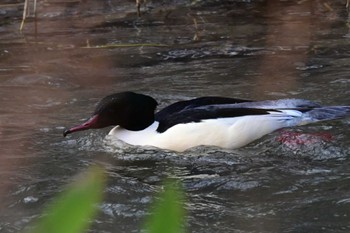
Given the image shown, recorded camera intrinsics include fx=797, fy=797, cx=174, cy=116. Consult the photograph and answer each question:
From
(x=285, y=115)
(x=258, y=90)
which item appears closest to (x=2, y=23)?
(x=258, y=90)

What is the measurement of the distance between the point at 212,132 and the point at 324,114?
97cm

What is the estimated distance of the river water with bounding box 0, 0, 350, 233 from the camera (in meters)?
4.41

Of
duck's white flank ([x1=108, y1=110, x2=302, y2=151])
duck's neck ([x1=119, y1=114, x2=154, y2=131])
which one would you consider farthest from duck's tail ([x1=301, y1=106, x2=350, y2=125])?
duck's neck ([x1=119, y1=114, x2=154, y2=131])

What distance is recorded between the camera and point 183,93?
7.17 metres

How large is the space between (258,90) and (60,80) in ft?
6.58

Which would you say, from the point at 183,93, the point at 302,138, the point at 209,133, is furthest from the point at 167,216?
the point at 183,93

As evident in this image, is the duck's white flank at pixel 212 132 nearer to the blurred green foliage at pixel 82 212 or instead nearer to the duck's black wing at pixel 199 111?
the duck's black wing at pixel 199 111

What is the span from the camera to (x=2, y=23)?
10.6 metres

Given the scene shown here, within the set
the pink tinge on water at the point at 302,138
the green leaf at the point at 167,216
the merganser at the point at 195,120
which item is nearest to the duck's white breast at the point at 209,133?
the merganser at the point at 195,120

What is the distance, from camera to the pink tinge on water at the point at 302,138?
212 inches

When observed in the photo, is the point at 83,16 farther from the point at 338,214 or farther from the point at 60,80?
the point at 338,214

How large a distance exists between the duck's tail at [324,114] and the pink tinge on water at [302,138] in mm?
302

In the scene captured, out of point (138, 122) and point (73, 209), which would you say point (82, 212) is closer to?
point (73, 209)

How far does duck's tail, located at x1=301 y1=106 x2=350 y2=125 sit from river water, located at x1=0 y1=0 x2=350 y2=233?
67 millimetres
